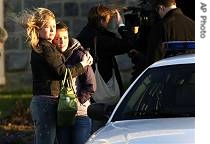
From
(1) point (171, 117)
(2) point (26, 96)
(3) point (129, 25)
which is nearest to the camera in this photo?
(1) point (171, 117)

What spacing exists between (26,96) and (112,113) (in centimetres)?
709

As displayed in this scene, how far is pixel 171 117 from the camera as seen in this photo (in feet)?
17.6

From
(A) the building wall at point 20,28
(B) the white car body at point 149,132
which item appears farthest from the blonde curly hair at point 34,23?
(A) the building wall at point 20,28

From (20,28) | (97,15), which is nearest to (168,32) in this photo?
(97,15)

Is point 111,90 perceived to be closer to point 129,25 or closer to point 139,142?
point 129,25

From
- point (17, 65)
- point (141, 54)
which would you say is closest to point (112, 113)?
point (141, 54)

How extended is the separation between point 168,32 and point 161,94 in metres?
1.71

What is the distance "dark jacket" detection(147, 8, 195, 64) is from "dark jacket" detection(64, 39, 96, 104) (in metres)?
1.01

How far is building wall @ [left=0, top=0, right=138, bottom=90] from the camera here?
1355 centimetres

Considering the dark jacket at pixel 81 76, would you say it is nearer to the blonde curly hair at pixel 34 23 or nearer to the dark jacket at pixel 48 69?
the dark jacket at pixel 48 69

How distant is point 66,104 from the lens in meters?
6.30

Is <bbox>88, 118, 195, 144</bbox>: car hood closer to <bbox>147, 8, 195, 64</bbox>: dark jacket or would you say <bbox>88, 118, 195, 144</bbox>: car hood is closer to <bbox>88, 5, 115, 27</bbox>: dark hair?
<bbox>147, 8, 195, 64</bbox>: dark jacket

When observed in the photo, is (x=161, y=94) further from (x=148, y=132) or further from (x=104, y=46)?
(x=104, y=46)
